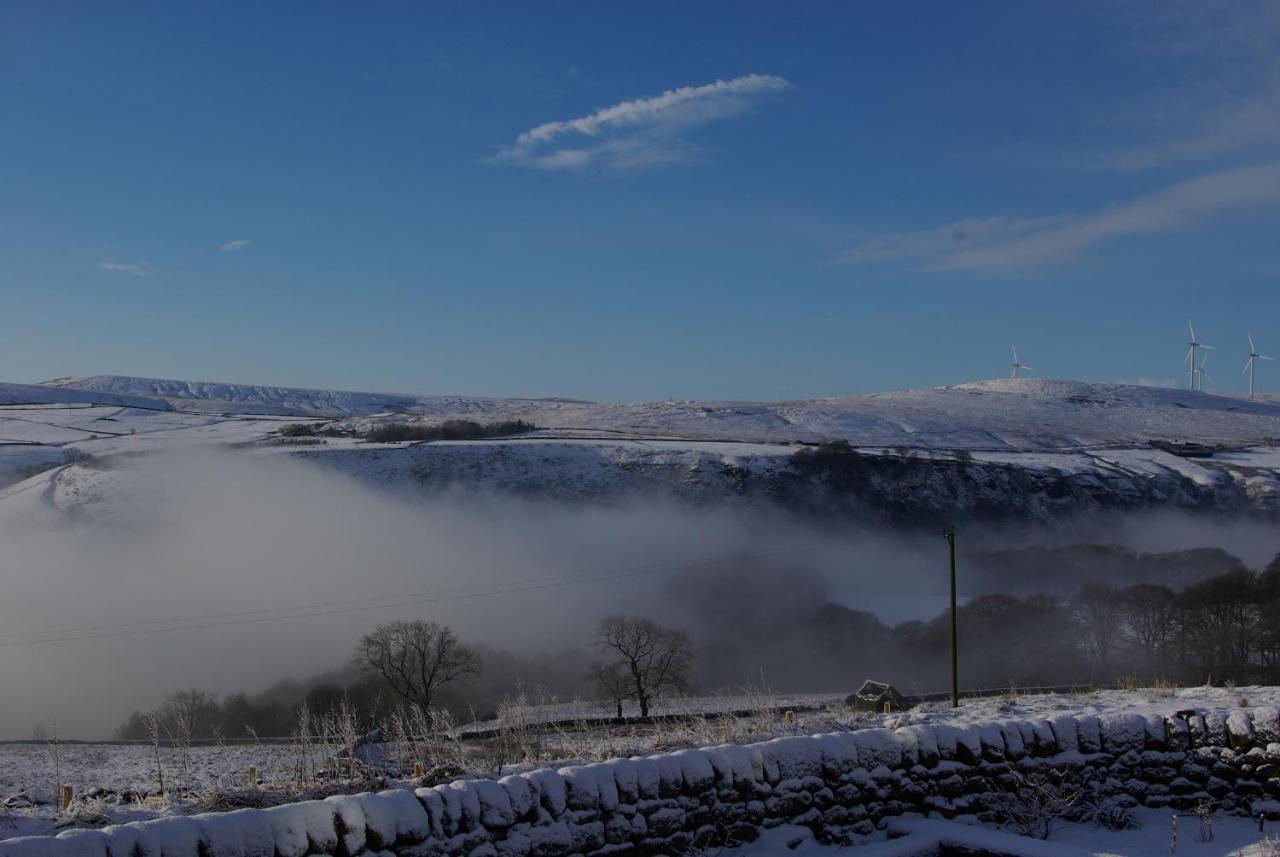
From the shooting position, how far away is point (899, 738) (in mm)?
9641

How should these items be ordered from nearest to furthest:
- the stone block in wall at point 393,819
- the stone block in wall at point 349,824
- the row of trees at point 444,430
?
the stone block in wall at point 349,824 → the stone block in wall at point 393,819 → the row of trees at point 444,430

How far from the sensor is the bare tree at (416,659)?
50250 millimetres

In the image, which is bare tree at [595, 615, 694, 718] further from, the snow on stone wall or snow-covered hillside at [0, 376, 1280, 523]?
the snow on stone wall

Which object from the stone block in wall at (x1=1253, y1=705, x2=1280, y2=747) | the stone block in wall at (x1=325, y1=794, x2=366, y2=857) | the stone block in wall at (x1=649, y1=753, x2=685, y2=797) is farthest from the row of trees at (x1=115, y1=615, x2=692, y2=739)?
the stone block in wall at (x1=325, y1=794, x2=366, y2=857)

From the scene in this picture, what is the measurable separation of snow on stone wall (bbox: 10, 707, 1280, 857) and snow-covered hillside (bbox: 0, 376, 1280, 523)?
3134 inches

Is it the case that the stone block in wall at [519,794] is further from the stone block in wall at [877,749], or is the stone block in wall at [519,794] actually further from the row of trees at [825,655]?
the row of trees at [825,655]

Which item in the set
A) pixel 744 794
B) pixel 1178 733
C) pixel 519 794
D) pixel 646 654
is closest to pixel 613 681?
pixel 646 654

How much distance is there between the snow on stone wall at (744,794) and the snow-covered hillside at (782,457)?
79595 mm

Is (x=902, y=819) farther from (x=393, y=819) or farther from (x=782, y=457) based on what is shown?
(x=782, y=457)

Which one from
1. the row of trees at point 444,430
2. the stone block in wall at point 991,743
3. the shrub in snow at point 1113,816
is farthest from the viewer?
the row of trees at point 444,430

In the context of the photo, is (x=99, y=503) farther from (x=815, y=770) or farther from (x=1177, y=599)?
(x=815, y=770)

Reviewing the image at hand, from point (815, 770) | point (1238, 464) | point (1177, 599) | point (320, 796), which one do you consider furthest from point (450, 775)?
point (1238, 464)

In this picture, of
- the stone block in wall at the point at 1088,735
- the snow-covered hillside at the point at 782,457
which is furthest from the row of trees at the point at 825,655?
the stone block in wall at the point at 1088,735

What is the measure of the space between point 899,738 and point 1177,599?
211 feet
